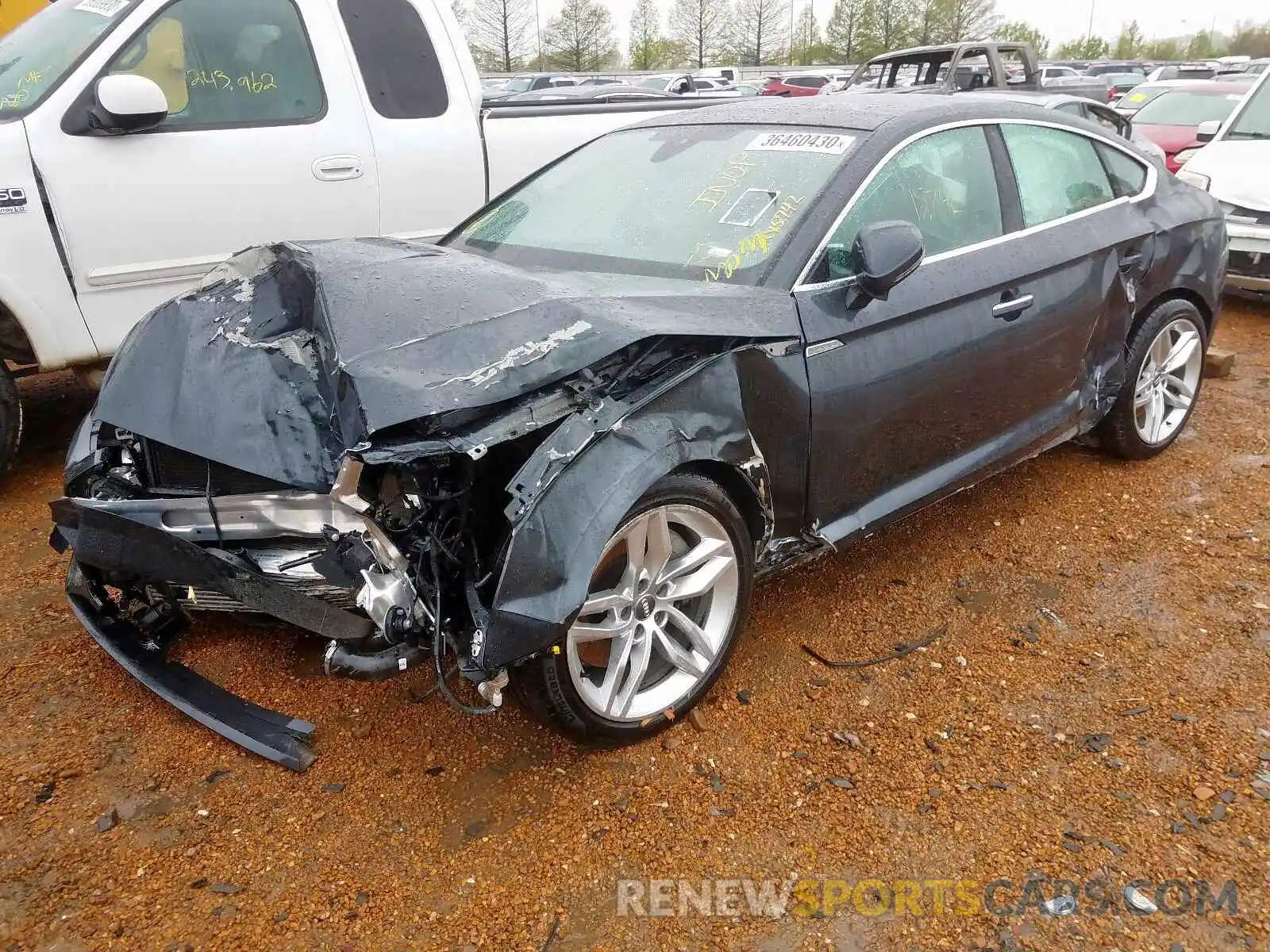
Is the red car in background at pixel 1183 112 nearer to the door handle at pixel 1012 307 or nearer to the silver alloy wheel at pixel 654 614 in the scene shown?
the door handle at pixel 1012 307

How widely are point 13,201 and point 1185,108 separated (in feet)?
41.5

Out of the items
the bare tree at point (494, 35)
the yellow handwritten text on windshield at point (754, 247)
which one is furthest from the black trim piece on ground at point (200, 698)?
the bare tree at point (494, 35)

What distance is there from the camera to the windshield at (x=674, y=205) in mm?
2893

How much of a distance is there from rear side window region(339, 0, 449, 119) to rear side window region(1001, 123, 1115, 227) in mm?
2951

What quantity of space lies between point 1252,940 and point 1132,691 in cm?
93

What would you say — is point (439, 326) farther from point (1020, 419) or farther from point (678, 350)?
point (1020, 419)

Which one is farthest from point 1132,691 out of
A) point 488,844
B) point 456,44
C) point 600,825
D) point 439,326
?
point 456,44

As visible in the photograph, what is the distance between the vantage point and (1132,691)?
112 inches

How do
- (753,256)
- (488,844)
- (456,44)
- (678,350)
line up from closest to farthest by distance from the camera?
(488,844) < (678,350) < (753,256) < (456,44)

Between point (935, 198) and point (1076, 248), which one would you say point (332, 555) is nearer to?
point (935, 198)

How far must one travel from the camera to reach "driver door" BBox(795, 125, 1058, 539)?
280 centimetres

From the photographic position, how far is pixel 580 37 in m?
48.2
